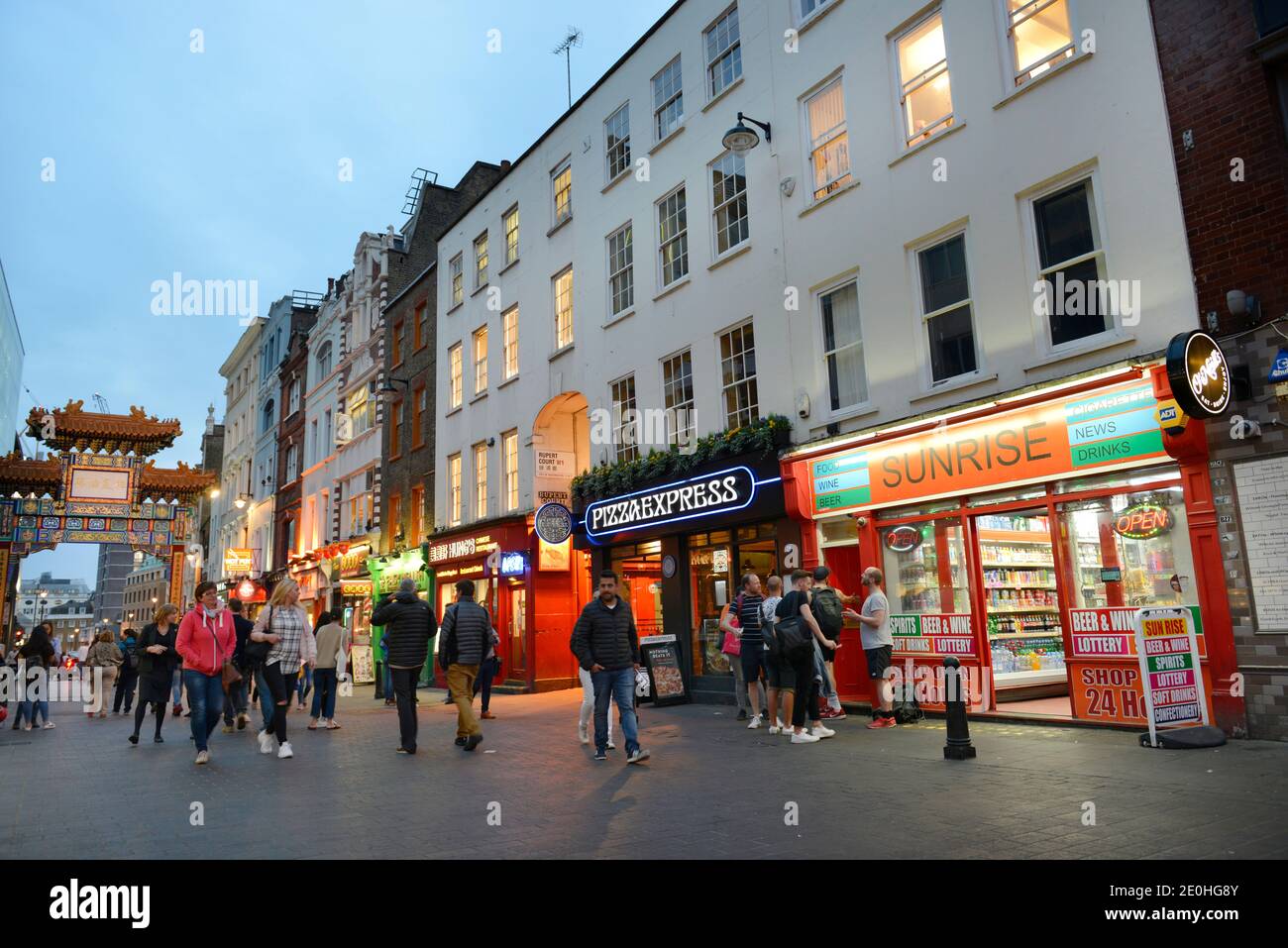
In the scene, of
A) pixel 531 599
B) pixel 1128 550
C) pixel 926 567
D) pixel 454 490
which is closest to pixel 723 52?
pixel 926 567

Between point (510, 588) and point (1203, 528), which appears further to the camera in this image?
point (510, 588)

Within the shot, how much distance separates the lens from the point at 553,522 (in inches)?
747

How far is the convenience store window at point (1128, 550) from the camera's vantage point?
373 inches

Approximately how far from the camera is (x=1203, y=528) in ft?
29.6

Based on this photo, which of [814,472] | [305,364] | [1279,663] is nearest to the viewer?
→ [1279,663]

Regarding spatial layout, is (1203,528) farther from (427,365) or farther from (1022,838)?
(427,365)

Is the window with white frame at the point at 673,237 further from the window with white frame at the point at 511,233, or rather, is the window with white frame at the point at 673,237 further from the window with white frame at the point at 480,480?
the window with white frame at the point at 480,480

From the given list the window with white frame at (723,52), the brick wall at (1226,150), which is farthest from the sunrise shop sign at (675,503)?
the window with white frame at (723,52)

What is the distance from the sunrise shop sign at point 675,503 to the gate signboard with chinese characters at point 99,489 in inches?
762

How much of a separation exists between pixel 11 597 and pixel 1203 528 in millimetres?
34704

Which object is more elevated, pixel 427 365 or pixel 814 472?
pixel 427 365

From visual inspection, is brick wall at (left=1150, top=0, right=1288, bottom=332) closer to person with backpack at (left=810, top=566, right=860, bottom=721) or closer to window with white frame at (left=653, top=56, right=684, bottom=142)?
person with backpack at (left=810, top=566, right=860, bottom=721)

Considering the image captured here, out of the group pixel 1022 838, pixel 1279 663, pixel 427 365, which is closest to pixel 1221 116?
pixel 1279 663

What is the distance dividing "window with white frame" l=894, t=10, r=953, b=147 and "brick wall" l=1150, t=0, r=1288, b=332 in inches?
122
